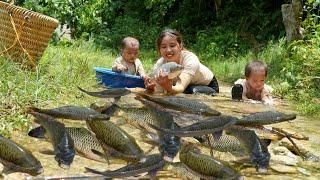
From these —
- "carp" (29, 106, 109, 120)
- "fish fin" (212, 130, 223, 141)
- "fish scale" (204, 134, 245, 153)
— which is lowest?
"fish scale" (204, 134, 245, 153)

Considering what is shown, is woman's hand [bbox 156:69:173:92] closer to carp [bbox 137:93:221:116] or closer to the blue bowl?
the blue bowl

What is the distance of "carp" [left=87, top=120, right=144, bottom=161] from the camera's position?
2551 mm

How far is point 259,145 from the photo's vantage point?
9.49 ft

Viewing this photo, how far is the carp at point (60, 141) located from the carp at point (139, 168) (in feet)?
0.81

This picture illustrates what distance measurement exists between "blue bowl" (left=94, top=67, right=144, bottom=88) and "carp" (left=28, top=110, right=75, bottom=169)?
3.67 meters

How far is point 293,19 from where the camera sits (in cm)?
999

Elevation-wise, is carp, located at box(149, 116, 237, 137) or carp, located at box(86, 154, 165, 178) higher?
carp, located at box(149, 116, 237, 137)

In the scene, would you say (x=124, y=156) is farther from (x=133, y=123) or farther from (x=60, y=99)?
(x=60, y=99)

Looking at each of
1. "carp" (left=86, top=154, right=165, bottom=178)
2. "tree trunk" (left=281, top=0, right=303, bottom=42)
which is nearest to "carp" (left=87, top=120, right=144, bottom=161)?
"carp" (left=86, top=154, right=165, bottom=178)

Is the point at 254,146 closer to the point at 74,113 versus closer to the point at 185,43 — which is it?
the point at 74,113

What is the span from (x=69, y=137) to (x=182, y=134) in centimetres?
55

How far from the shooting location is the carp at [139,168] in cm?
229

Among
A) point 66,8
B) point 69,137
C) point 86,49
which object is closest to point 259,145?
point 69,137

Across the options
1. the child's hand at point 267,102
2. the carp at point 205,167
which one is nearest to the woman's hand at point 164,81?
the child's hand at point 267,102
